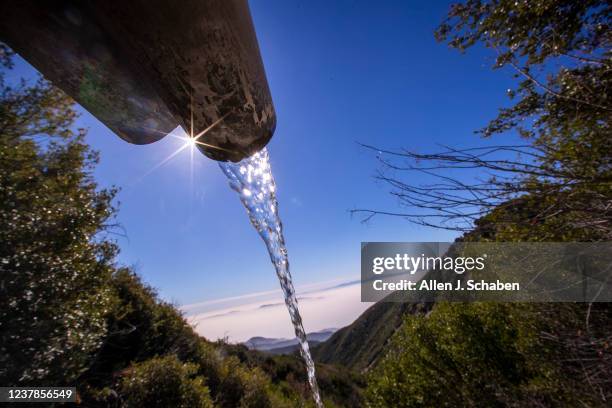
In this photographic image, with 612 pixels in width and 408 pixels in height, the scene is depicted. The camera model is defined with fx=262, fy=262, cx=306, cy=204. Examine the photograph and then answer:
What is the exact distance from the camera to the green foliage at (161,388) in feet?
23.3

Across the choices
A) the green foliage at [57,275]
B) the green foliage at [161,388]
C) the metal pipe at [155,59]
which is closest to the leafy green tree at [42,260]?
the green foliage at [57,275]

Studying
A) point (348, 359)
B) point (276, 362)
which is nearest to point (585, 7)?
point (276, 362)

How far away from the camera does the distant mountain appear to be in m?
81.6

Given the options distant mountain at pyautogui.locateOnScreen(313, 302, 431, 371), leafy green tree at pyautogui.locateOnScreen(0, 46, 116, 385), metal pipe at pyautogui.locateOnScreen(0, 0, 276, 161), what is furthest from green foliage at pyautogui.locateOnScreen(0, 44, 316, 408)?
distant mountain at pyautogui.locateOnScreen(313, 302, 431, 371)

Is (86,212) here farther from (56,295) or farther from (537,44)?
(537,44)

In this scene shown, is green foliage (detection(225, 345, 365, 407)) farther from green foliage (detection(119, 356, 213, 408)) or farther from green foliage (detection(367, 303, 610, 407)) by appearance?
green foliage (detection(119, 356, 213, 408))

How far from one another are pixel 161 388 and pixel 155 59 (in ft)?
31.3

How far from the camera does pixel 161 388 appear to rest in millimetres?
7363

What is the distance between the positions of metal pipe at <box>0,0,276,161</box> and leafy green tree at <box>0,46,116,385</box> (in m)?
4.02

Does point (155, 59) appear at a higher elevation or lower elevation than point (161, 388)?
higher

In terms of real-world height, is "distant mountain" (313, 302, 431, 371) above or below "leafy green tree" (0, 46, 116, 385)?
below

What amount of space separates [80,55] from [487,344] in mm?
11527

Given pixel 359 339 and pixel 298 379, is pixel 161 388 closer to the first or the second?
pixel 298 379

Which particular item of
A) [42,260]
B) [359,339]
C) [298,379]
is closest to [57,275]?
[42,260]
